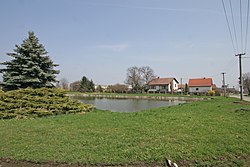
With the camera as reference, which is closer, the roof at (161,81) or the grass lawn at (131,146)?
the grass lawn at (131,146)

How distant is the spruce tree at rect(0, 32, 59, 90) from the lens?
54.1ft

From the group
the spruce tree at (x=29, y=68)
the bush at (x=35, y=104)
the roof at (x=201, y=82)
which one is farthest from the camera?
the roof at (x=201, y=82)

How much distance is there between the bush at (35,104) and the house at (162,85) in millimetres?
60903

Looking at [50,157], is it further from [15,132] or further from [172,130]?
[172,130]

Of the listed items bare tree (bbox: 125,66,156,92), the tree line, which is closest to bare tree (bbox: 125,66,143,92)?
bare tree (bbox: 125,66,156,92)

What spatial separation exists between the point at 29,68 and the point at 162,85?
61.0m

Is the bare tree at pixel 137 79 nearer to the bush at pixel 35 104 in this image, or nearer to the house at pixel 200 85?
the house at pixel 200 85

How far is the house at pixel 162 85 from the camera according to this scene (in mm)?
72931

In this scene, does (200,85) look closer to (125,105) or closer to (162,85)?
(162,85)

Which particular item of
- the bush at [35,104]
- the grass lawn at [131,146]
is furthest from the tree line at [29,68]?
the grass lawn at [131,146]

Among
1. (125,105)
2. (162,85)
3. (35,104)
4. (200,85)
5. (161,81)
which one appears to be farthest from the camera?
(161,81)

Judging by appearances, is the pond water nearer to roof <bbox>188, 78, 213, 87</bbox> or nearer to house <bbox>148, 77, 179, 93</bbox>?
roof <bbox>188, 78, 213, 87</bbox>

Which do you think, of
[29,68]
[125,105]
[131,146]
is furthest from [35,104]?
[125,105]

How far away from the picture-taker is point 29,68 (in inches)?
657
